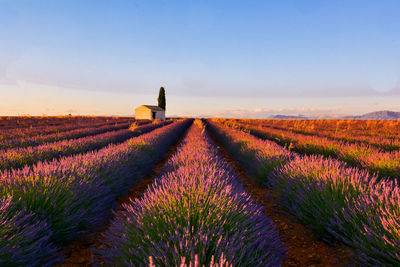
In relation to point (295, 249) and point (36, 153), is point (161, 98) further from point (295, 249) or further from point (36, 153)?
point (295, 249)

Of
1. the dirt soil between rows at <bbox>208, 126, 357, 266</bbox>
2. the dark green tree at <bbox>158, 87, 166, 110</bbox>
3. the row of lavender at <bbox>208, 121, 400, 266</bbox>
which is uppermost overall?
the dark green tree at <bbox>158, 87, 166, 110</bbox>

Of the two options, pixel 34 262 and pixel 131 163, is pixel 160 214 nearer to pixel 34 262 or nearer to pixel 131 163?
pixel 34 262

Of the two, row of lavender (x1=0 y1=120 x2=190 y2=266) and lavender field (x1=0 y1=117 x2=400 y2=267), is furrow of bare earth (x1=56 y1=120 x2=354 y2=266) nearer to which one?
lavender field (x1=0 y1=117 x2=400 y2=267)

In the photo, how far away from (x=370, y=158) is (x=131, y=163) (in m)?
5.84

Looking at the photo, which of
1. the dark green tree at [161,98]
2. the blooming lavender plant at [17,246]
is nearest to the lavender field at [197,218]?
the blooming lavender plant at [17,246]

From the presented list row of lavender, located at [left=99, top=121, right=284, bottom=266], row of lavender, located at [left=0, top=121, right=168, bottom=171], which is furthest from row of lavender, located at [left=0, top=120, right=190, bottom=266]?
row of lavender, located at [left=0, top=121, right=168, bottom=171]

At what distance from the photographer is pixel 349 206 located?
2.66 metres

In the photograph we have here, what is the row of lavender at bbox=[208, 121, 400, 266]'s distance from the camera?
2076 mm

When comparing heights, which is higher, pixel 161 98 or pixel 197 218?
pixel 161 98

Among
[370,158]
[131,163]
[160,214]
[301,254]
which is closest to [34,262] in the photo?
[160,214]

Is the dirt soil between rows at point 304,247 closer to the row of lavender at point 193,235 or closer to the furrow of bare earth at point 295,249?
the furrow of bare earth at point 295,249

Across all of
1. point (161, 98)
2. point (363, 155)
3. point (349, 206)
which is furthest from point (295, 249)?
point (161, 98)

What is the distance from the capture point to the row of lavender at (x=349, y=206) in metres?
2.08

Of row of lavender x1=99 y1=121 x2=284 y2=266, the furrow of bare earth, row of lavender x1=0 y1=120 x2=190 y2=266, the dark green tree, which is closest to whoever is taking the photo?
row of lavender x1=99 y1=121 x2=284 y2=266
